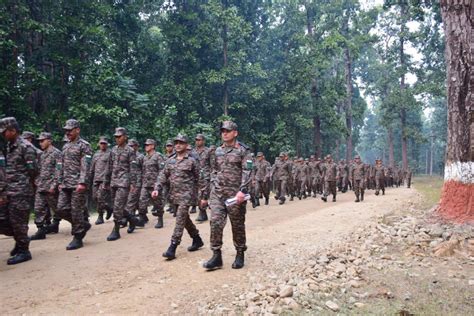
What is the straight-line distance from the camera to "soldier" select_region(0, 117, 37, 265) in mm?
6434

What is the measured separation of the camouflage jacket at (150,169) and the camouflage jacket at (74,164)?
2790mm

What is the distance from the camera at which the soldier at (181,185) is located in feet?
21.3

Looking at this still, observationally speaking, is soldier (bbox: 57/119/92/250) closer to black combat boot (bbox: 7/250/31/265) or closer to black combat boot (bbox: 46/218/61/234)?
black combat boot (bbox: 7/250/31/265)

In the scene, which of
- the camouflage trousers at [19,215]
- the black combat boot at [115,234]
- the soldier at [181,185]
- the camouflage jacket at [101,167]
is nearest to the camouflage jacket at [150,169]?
the camouflage jacket at [101,167]

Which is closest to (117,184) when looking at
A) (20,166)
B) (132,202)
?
(132,202)

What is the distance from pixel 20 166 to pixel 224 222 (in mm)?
3660

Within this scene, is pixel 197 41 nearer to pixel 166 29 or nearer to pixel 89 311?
pixel 166 29

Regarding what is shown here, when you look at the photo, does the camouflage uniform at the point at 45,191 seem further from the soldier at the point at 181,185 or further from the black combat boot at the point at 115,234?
the soldier at the point at 181,185

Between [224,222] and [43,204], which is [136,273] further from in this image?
[43,204]

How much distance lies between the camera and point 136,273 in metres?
5.91

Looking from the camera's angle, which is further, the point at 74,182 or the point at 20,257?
the point at 74,182

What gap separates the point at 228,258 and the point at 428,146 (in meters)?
81.1

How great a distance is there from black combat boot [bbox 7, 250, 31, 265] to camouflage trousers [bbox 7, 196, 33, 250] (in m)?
0.22

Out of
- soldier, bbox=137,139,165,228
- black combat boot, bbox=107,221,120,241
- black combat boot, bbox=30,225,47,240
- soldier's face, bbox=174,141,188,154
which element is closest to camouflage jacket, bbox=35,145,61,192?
black combat boot, bbox=30,225,47,240
